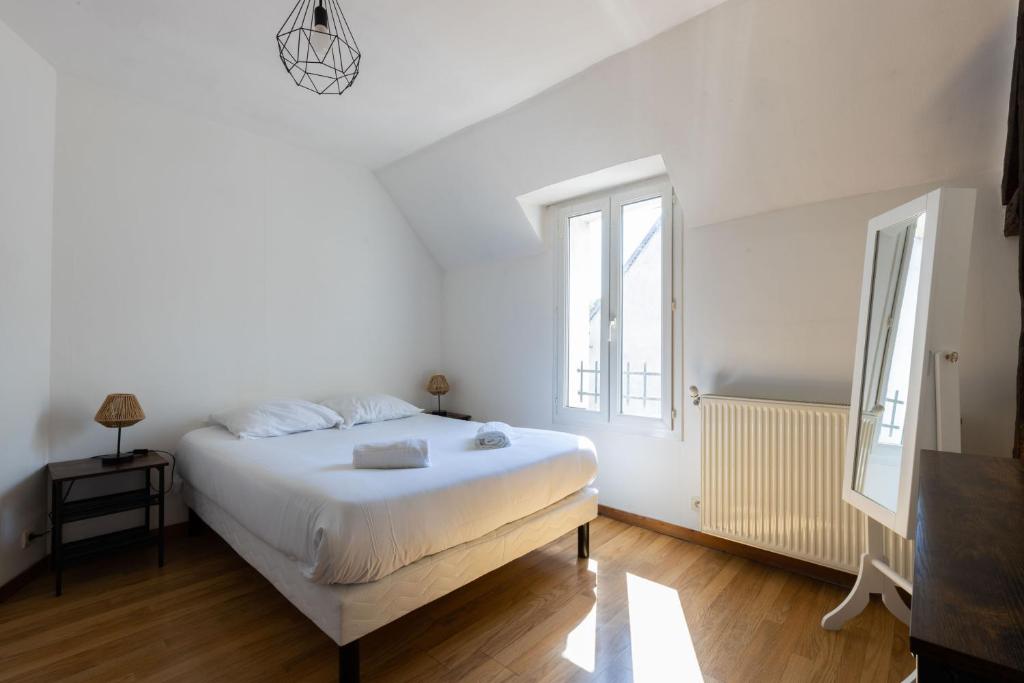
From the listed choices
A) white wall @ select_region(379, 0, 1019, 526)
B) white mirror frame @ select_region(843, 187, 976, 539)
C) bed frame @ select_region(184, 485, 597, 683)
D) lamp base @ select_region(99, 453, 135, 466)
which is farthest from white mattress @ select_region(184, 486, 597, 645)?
white mirror frame @ select_region(843, 187, 976, 539)

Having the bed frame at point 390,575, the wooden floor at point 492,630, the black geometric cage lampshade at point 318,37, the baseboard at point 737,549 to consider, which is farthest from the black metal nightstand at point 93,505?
the baseboard at point 737,549

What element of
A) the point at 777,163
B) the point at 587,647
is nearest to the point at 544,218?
the point at 777,163

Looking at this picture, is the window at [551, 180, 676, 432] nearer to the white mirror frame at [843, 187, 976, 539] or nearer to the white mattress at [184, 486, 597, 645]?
the white mattress at [184, 486, 597, 645]

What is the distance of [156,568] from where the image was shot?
2500mm

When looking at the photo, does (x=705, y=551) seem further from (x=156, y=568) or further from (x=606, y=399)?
(x=156, y=568)

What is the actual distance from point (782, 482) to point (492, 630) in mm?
1571

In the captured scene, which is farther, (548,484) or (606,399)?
(606,399)

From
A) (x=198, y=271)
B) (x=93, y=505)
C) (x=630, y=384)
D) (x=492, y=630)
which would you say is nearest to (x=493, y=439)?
(x=492, y=630)

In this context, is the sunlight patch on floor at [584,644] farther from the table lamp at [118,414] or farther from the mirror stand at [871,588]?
the table lamp at [118,414]

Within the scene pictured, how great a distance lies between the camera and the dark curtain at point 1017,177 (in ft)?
5.20

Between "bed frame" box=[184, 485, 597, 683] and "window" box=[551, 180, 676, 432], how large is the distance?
0.86 m

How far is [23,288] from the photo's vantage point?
2295mm

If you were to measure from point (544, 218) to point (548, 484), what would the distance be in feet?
7.08

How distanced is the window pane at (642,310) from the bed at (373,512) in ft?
2.45
